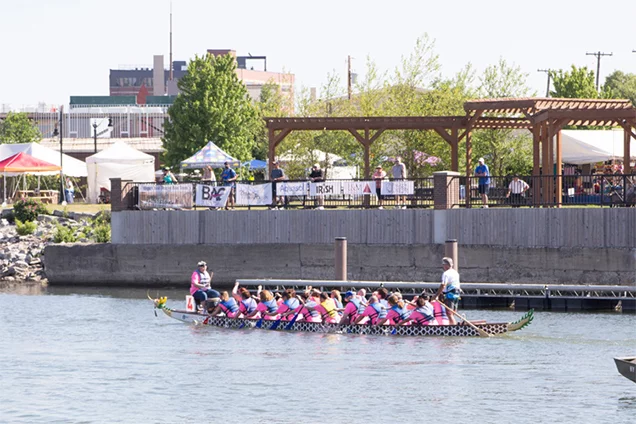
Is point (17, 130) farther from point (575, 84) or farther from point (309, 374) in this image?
point (309, 374)

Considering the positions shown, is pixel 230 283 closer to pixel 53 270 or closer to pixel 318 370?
pixel 53 270

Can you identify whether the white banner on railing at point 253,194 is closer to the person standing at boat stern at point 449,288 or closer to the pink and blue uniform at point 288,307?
the pink and blue uniform at point 288,307

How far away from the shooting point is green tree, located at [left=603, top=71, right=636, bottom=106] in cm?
9119

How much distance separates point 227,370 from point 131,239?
1588 cm

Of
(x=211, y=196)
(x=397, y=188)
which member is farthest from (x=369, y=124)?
(x=211, y=196)

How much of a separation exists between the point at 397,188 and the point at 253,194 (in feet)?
15.7

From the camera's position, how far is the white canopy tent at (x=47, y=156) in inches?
2379

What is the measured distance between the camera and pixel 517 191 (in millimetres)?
37250

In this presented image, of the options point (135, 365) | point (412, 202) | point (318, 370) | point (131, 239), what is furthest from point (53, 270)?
point (318, 370)

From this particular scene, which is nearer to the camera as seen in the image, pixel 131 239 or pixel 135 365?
pixel 135 365

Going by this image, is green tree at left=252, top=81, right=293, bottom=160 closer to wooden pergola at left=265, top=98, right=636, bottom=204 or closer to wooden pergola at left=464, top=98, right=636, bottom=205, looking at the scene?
wooden pergola at left=265, top=98, right=636, bottom=204

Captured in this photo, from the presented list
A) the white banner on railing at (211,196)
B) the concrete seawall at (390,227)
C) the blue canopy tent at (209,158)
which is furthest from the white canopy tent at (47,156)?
the white banner on railing at (211,196)

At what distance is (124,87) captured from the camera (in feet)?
582

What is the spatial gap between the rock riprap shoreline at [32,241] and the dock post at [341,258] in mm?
12836
